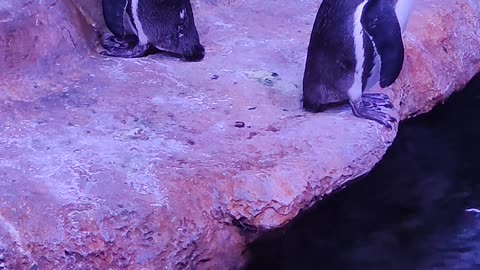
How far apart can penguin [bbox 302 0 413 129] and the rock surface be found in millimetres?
74

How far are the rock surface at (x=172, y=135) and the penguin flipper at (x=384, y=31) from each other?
22 centimetres

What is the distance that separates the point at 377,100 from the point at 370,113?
5.1 inches

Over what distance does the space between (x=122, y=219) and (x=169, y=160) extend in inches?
11.7

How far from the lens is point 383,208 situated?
8.34ft

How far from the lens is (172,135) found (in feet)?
7.80

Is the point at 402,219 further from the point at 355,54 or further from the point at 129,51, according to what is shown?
the point at 129,51

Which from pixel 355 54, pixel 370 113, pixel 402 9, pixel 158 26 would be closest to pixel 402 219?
pixel 370 113

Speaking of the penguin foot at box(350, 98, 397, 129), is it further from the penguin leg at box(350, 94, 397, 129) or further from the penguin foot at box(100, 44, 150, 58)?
the penguin foot at box(100, 44, 150, 58)

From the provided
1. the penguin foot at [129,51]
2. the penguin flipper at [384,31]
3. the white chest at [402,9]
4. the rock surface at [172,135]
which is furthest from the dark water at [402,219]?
the penguin foot at [129,51]

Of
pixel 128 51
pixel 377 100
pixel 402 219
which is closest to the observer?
pixel 402 219

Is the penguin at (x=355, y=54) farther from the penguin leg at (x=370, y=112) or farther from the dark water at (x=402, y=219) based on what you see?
the dark water at (x=402, y=219)

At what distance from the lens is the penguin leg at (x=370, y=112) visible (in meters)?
2.48

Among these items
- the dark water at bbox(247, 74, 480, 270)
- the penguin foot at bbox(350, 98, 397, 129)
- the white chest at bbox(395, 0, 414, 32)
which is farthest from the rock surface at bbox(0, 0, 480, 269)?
the white chest at bbox(395, 0, 414, 32)

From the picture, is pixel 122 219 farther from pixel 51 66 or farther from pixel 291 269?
pixel 51 66
